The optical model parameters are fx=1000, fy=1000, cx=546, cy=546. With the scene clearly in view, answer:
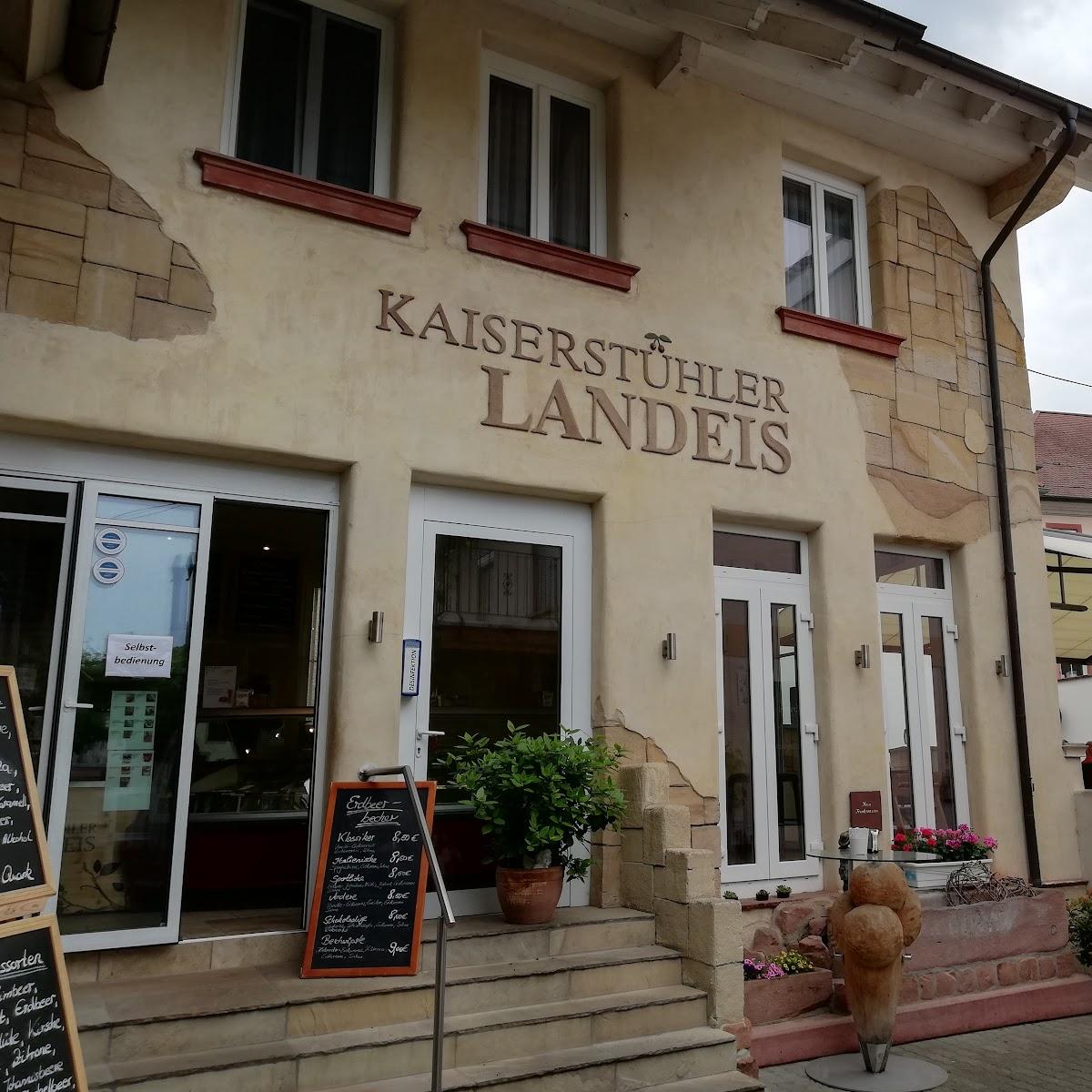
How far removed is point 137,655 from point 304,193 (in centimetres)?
263

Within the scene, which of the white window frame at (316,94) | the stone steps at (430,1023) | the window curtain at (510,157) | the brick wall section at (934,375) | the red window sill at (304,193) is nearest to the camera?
the stone steps at (430,1023)

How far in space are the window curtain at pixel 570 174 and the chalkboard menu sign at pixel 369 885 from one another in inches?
145

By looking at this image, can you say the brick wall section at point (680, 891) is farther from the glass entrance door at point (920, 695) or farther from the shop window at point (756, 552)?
the glass entrance door at point (920, 695)

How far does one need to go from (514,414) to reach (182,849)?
2925 millimetres

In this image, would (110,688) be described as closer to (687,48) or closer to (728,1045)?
(728,1045)

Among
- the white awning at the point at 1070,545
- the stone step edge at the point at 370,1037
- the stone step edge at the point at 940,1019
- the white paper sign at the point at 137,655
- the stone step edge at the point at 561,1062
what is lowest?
the stone step edge at the point at 940,1019

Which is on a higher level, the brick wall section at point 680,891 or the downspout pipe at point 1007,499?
the downspout pipe at point 1007,499

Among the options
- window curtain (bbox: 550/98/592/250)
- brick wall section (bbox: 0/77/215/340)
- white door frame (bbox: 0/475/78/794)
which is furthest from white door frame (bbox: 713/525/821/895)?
white door frame (bbox: 0/475/78/794)

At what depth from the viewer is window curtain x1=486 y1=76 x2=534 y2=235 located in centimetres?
632

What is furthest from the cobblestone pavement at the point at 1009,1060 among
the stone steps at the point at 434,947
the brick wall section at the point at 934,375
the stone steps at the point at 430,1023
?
the brick wall section at the point at 934,375

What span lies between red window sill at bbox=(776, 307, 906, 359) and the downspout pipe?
1.03 meters

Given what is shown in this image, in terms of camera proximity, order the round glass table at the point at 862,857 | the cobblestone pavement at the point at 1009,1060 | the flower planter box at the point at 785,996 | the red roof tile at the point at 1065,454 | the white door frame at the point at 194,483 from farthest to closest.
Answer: the red roof tile at the point at 1065,454
the round glass table at the point at 862,857
the flower planter box at the point at 785,996
the cobblestone pavement at the point at 1009,1060
the white door frame at the point at 194,483

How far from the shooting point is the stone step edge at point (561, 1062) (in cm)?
406

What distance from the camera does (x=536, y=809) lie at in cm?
496
